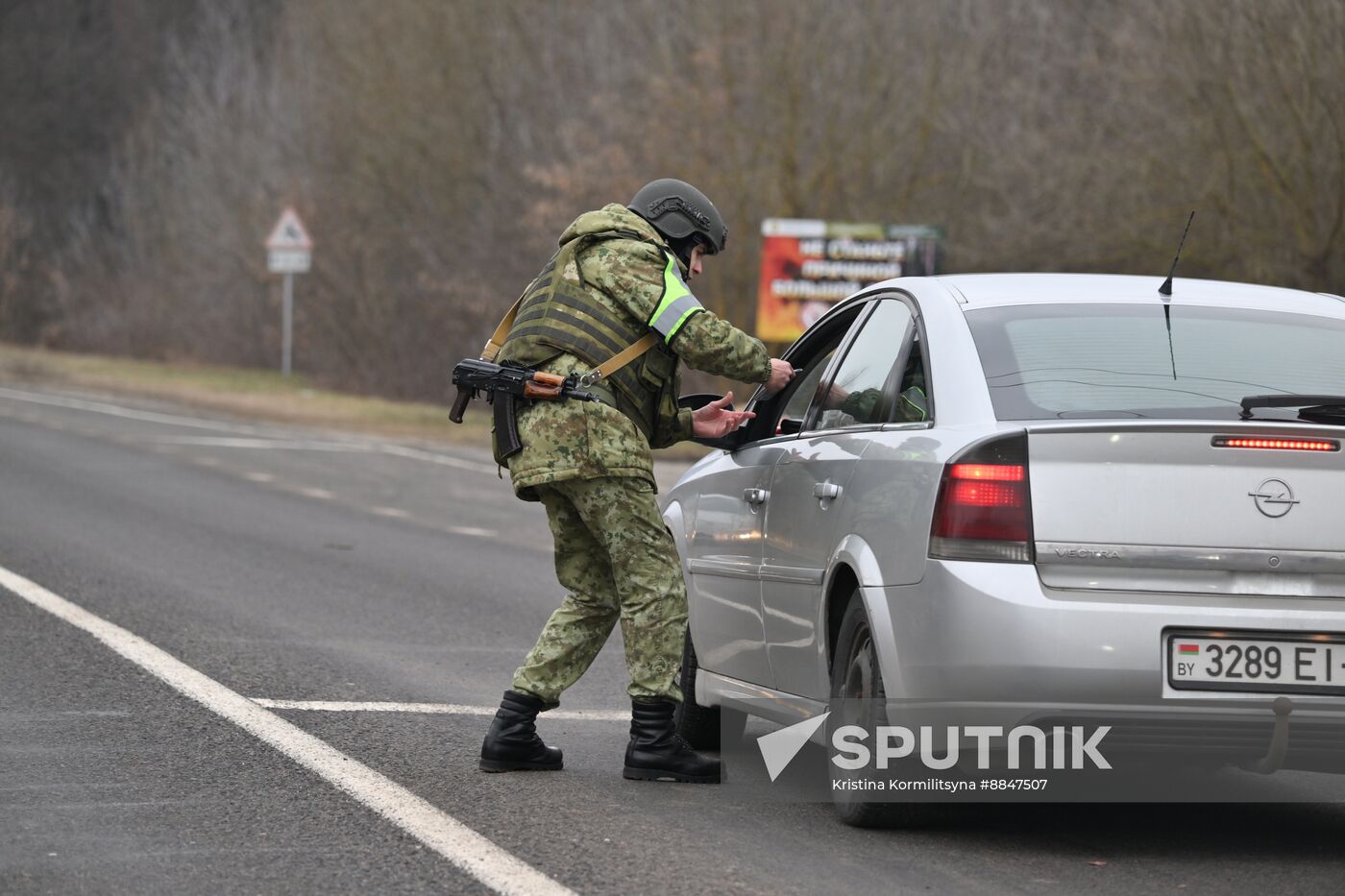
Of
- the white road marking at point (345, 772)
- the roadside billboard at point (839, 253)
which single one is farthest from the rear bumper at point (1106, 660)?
the roadside billboard at point (839, 253)

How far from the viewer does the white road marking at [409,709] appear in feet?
24.1

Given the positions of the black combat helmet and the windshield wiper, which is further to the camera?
the black combat helmet

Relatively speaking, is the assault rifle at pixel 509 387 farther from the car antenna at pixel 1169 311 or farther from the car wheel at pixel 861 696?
the car antenna at pixel 1169 311

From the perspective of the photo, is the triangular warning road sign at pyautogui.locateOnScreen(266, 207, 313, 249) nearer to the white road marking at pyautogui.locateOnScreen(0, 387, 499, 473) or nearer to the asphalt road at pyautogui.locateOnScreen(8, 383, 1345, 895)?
the white road marking at pyautogui.locateOnScreen(0, 387, 499, 473)

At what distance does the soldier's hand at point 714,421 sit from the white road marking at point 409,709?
4.87ft

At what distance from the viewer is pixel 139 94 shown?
64.6 metres

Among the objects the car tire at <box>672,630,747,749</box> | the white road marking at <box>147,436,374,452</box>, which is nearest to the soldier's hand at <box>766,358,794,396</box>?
the car tire at <box>672,630,747,749</box>

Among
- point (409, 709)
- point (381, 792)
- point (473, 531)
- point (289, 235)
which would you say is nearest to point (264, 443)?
point (473, 531)

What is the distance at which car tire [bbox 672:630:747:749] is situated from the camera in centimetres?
702

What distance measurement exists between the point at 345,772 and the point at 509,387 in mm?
1237

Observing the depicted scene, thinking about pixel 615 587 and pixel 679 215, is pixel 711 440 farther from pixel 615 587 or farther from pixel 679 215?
pixel 679 215

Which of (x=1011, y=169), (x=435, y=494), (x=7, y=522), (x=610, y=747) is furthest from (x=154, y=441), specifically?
(x=610, y=747)

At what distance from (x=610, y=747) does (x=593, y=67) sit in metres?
30.3

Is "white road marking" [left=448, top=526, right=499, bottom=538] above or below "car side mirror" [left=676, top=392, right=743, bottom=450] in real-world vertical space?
below
